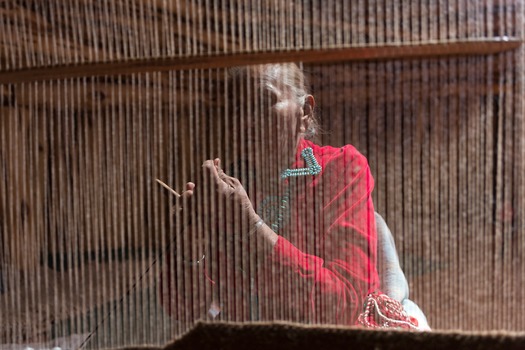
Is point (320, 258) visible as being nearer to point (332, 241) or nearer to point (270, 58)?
point (332, 241)

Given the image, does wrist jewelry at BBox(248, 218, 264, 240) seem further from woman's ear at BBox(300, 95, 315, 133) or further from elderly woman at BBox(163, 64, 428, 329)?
woman's ear at BBox(300, 95, 315, 133)

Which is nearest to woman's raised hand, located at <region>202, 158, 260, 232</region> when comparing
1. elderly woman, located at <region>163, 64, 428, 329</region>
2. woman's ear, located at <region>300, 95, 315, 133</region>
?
elderly woman, located at <region>163, 64, 428, 329</region>

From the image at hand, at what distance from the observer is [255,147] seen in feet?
2.99

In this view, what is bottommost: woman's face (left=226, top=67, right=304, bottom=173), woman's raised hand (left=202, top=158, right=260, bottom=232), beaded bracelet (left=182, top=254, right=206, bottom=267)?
beaded bracelet (left=182, top=254, right=206, bottom=267)

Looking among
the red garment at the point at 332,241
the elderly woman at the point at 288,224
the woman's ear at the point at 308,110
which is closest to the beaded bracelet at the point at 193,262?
the elderly woman at the point at 288,224

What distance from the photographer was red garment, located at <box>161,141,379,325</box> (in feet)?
2.90

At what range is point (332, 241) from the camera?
90 cm

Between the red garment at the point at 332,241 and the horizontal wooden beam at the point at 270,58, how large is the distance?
132 mm

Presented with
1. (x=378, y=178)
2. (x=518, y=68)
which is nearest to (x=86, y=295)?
(x=378, y=178)

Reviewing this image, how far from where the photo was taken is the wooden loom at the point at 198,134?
857 millimetres

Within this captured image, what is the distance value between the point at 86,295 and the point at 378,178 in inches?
20.1

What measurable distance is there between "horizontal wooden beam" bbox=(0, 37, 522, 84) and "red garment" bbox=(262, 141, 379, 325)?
0.43 feet

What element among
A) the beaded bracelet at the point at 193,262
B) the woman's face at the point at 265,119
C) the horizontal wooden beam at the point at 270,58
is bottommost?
the beaded bracelet at the point at 193,262

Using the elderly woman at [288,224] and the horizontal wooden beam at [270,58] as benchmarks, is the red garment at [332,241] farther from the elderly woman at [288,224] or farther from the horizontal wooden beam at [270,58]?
the horizontal wooden beam at [270,58]
